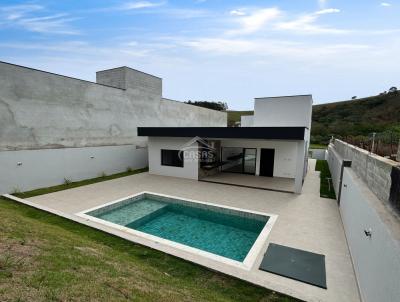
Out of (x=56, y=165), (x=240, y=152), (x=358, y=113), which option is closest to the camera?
(x=56, y=165)

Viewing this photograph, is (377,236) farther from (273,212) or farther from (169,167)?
(169,167)

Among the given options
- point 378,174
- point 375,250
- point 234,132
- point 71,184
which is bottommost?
point 71,184

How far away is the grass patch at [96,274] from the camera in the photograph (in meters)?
2.97

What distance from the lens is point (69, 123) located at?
12484mm

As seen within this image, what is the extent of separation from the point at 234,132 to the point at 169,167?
5434 mm

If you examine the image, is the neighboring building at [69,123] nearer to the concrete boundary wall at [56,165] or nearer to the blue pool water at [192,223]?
the concrete boundary wall at [56,165]

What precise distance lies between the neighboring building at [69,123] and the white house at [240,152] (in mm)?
2596

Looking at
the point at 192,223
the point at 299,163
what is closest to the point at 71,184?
the point at 192,223

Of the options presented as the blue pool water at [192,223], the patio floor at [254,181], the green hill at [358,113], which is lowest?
the blue pool water at [192,223]

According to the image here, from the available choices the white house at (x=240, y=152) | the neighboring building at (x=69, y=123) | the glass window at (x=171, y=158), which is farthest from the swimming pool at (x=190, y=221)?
the neighboring building at (x=69, y=123)

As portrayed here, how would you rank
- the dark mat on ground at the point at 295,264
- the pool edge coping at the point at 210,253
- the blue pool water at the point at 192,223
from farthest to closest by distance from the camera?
1. the blue pool water at the point at 192,223
2. the pool edge coping at the point at 210,253
3. the dark mat on ground at the point at 295,264

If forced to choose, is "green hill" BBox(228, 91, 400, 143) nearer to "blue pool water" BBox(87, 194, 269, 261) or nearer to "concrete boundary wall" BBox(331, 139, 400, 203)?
"blue pool water" BBox(87, 194, 269, 261)

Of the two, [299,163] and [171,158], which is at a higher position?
[299,163]

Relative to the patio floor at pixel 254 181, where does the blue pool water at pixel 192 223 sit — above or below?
below
